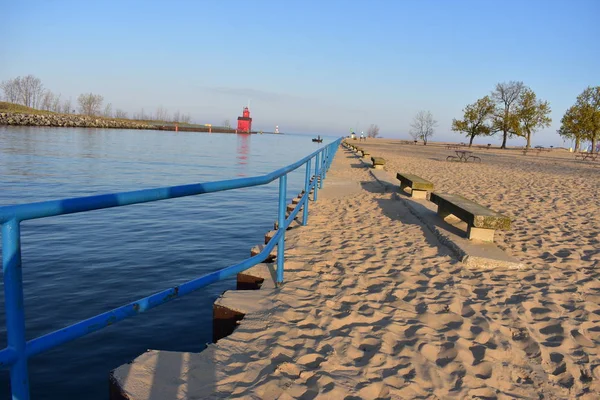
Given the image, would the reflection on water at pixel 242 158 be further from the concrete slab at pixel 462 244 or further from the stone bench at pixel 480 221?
the stone bench at pixel 480 221

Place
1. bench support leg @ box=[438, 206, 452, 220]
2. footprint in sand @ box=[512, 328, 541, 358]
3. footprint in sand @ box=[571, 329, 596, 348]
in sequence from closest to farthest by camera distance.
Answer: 1. footprint in sand @ box=[512, 328, 541, 358]
2. footprint in sand @ box=[571, 329, 596, 348]
3. bench support leg @ box=[438, 206, 452, 220]

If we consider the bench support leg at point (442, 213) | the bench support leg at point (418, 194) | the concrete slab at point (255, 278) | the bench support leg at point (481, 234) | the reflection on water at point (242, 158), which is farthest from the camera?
the reflection on water at point (242, 158)

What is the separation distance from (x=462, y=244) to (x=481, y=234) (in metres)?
0.42

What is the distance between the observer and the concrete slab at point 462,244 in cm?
456

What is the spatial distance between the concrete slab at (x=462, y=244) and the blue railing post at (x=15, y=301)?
430 centimetres

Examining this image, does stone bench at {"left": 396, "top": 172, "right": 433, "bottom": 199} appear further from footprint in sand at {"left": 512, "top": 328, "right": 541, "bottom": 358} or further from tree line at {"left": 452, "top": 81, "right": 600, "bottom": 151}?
tree line at {"left": 452, "top": 81, "right": 600, "bottom": 151}

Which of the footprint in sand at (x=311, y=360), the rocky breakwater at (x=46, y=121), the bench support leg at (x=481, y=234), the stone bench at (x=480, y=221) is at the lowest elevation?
the footprint in sand at (x=311, y=360)

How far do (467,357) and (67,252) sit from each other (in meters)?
6.20

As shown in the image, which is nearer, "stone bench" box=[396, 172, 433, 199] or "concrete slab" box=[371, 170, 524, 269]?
"concrete slab" box=[371, 170, 524, 269]

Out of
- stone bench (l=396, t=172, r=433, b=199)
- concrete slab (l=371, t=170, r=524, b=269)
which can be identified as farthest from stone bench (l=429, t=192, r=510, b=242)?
stone bench (l=396, t=172, r=433, b=199)

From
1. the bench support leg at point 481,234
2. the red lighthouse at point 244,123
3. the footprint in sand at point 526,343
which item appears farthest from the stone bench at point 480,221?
the red lighthouse at point 244,123

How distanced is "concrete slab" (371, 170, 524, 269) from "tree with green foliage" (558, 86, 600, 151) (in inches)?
1692

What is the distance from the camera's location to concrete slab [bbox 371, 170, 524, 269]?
4.56 metres

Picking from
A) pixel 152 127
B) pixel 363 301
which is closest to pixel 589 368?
pixel 363 301
